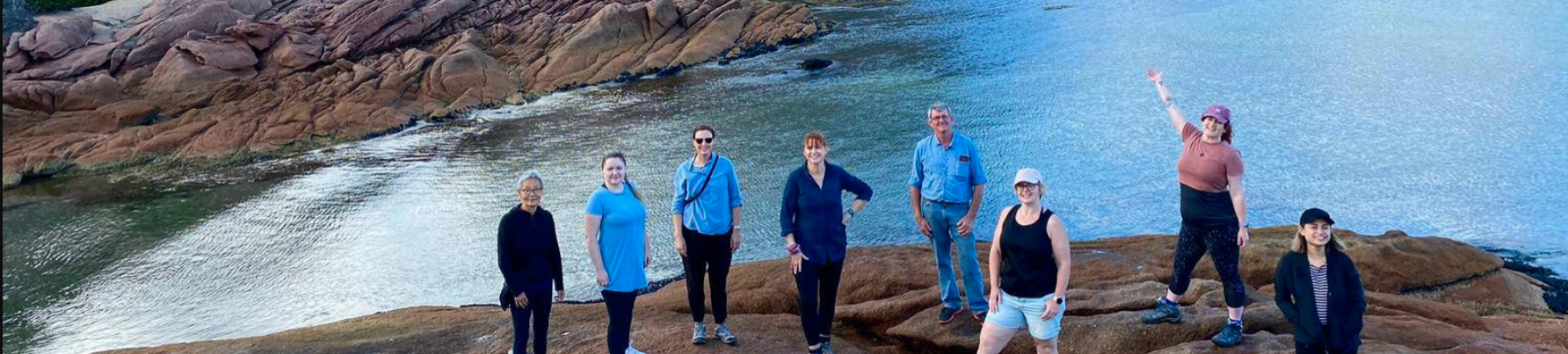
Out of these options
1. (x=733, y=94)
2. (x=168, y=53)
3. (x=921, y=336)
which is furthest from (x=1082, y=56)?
(x=168, y=53)

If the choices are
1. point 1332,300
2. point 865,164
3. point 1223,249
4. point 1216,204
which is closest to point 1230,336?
point 1223,249

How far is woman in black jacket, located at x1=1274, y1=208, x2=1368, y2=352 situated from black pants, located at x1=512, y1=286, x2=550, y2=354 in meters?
5.25

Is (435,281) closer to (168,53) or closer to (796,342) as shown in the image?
(796,342)

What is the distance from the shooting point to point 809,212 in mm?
8008

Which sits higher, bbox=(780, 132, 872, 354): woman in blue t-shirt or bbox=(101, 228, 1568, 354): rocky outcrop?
bbox=(780, 132, 872, 354): woman in blue t-shirt

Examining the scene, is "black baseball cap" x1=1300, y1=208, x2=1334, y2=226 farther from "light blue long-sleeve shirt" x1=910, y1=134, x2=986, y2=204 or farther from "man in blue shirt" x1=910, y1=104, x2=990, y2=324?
"light blue long-sleeve shirt" x1=910, y1=134, x2=986, y2=204

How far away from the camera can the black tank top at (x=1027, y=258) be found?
6.58 meters

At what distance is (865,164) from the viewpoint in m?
21.0

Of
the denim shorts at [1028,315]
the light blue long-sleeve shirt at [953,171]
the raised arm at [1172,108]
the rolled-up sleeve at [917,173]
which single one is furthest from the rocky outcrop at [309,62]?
the denim shorts at [1028,315]

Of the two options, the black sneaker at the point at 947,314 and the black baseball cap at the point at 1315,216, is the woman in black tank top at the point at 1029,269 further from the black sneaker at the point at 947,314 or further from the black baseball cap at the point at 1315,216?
the black sneaker at the point at 947,314

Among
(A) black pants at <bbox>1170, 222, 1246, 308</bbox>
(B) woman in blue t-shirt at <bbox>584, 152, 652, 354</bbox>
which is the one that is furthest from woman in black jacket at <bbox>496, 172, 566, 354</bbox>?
(A) black pants at <bbox>1170, 222, 1246, 308</bbox>

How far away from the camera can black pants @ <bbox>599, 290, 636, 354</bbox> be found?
7.89 m

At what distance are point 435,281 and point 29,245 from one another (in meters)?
10.6

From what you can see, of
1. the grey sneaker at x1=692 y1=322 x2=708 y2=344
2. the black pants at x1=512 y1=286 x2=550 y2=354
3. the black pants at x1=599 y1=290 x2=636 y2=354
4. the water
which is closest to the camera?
the black pants at x1=599 y1=290 x2=636 y2=354
